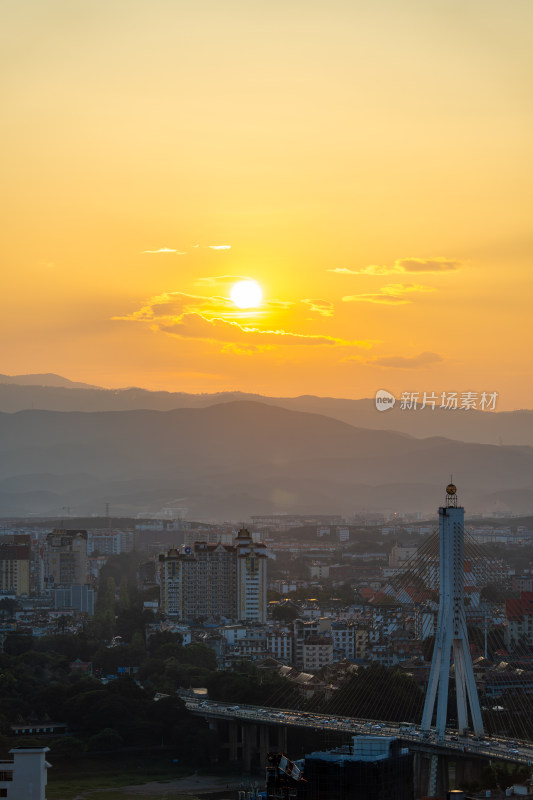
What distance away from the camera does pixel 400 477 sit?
164 meters

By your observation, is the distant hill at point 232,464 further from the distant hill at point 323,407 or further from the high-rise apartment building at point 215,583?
the high-rise apartment building at point 215,583

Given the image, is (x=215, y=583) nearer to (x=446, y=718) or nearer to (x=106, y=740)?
(x=106, y=740)

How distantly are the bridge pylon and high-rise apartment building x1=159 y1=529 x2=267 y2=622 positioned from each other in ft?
85.2

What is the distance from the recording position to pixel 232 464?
175 m

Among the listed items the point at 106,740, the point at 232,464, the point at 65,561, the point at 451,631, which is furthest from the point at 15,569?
the point at 232,464

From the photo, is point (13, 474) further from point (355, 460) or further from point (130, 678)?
point (130, 678)

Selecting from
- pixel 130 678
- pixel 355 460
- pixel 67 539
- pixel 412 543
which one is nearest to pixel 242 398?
pixel 355 460

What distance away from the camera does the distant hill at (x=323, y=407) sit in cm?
17075

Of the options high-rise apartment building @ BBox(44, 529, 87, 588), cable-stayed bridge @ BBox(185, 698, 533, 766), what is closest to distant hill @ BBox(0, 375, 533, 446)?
high-rise apartment building @ BBox(44, 529, 87, 588)

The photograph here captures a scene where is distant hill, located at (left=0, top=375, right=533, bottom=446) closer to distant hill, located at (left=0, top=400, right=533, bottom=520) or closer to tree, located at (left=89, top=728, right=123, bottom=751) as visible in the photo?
distant hill, located at (left=0, top=400, right=533, bottom=520)

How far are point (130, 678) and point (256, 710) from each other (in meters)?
5.04

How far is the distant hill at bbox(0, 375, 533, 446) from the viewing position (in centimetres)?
17075

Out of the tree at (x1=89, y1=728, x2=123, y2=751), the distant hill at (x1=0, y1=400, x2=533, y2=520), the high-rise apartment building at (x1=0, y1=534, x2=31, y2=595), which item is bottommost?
the tree at (x1=89, y1=728, x2=123, y2=751)

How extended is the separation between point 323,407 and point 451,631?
536 ft
